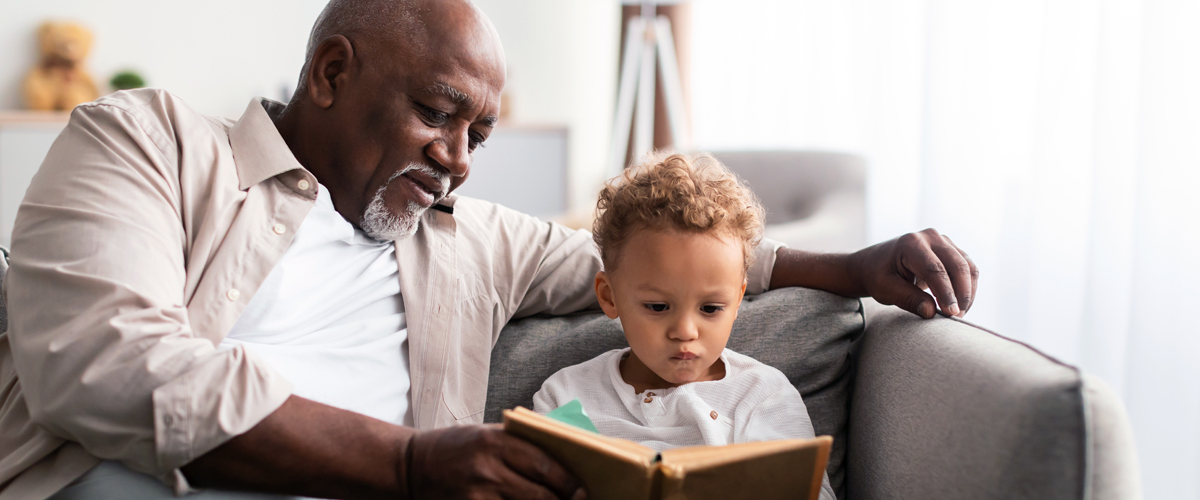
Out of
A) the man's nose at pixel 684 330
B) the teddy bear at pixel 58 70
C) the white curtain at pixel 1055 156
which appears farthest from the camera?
the teddy bear at pixel 58 70

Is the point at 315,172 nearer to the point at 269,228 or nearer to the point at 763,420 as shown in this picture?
the point at 269,228

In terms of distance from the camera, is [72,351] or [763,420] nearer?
[72,351]

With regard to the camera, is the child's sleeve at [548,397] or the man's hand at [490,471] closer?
the man's hand at [490,471]

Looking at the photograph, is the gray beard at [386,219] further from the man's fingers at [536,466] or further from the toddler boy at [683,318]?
the man's fingers at [536,466]

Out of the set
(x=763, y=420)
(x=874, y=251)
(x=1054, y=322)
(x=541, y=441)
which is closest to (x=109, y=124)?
(x=541, y=441)

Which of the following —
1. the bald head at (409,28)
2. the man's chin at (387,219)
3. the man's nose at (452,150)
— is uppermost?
the bald head at (409,28)

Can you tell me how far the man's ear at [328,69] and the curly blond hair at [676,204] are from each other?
0.48m

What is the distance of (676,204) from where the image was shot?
1.12m

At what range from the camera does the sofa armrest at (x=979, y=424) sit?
0.80 meters

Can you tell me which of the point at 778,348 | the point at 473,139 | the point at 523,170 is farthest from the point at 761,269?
the point at 523,170

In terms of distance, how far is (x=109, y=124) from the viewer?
1.04 metres

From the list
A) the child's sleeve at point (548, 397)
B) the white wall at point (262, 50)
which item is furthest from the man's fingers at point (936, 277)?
the white wall at point (262, 50)

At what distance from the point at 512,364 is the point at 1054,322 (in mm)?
1684

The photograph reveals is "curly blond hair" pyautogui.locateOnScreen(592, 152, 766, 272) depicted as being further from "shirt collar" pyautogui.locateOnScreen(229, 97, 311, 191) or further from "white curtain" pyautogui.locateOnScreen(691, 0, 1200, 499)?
"white curtain" pyautogui.locateOnScreen(691, 0, 1200, 499)
